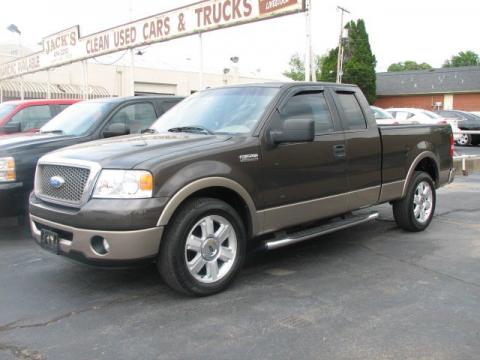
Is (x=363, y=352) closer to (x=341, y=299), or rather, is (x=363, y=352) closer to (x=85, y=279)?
(x=341, y=299)

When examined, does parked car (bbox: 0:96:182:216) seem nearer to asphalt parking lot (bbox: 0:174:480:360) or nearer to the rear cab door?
asphalt parking lot (bbox: 0:174:480:360)

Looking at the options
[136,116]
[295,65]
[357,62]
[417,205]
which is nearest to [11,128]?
[136,116]

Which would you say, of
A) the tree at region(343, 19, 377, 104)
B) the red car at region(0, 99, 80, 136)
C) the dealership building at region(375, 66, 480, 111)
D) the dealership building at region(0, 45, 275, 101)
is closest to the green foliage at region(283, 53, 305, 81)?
the dealership building at region(375, 66, 480, 111)

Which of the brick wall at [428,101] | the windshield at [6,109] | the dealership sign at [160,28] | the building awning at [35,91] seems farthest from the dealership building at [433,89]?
the windshield at [6,109]

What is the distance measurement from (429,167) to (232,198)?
140 inches

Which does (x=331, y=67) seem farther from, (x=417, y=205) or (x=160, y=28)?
(x=417, y=205)

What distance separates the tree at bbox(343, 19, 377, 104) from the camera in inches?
1645

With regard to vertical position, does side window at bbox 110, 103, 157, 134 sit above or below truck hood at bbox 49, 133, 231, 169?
above

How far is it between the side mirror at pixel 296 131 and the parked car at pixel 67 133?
2.70 meters

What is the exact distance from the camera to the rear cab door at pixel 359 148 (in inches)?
223

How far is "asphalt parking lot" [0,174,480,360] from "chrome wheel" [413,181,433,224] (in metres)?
0.77

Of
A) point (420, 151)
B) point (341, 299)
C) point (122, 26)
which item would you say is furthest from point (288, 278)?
point (122, 26)

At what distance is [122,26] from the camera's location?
15.4 metres

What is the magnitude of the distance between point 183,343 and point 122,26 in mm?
13369
